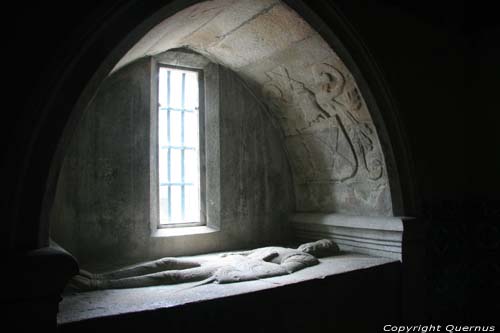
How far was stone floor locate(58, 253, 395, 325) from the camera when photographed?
2037 millimetres

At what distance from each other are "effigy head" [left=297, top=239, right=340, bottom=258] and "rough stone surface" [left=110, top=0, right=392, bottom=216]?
1.46 ft

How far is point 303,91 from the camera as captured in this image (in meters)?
3.79

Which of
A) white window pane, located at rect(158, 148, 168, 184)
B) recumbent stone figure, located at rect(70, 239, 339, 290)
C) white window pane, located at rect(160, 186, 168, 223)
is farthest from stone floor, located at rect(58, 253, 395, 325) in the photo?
white window pane, located at rect(158, 148, 168, 184)

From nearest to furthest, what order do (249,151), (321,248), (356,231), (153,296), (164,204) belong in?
(153,296) < (321,248) < (356,231) < (164,204) < (249,151)

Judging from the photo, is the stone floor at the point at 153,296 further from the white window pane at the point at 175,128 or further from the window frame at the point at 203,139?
the white window pane at the point at 175,128

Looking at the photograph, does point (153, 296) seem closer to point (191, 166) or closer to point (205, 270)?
point (205, 270)

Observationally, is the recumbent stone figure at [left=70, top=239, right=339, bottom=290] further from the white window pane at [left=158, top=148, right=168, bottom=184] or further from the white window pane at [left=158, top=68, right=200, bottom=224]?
the white window pane at [left=158, top=148, right=168, bottom=184]

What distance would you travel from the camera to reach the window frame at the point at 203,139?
144 inches

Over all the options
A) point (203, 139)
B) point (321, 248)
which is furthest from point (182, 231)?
point (321, 248)

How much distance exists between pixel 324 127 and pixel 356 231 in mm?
1102

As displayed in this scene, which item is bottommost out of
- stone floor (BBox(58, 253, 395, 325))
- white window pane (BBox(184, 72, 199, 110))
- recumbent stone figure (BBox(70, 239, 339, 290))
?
stone floor (BBox(58, 253, 395, 325))

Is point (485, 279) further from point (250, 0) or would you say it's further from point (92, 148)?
point (92, 148)

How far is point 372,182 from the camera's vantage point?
12.1 ft

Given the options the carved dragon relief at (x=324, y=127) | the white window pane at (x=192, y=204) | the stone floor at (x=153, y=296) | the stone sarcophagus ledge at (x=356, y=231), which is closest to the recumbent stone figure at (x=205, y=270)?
the stone floor at (x=153, y=296)
